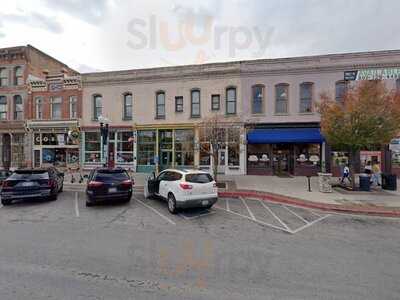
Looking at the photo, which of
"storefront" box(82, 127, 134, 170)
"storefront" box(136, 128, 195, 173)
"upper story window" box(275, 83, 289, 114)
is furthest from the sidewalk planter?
"storefront" box(82, 127, 134, 170)

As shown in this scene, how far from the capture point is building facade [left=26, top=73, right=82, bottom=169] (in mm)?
22328

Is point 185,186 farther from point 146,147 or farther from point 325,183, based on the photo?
point 146,147

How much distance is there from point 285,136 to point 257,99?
384 cm

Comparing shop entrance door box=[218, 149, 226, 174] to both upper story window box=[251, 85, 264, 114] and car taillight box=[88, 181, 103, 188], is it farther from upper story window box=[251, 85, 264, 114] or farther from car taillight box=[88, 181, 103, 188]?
car taillight box=[88, 181, 103, 188]

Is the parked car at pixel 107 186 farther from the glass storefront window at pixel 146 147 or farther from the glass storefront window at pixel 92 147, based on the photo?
the glass storefront window at pixel 92 147

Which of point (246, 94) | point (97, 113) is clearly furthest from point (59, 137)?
point (246, 94)

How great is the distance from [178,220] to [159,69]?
16.4m

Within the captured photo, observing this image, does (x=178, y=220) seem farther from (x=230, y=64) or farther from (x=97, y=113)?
(x=97, y=113)

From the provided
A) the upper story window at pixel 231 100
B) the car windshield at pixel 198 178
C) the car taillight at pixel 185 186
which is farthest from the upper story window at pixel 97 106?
the car taillight at pixel 185 186

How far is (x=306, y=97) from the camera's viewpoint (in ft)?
61.5

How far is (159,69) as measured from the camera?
20.9 m

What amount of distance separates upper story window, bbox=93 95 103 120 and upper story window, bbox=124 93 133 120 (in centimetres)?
239

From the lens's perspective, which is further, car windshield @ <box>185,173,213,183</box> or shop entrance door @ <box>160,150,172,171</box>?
shop entrance door @ <box>160,150,172,171</box>

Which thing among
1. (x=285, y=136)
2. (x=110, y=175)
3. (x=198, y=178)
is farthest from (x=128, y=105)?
(x=198, y=178)
